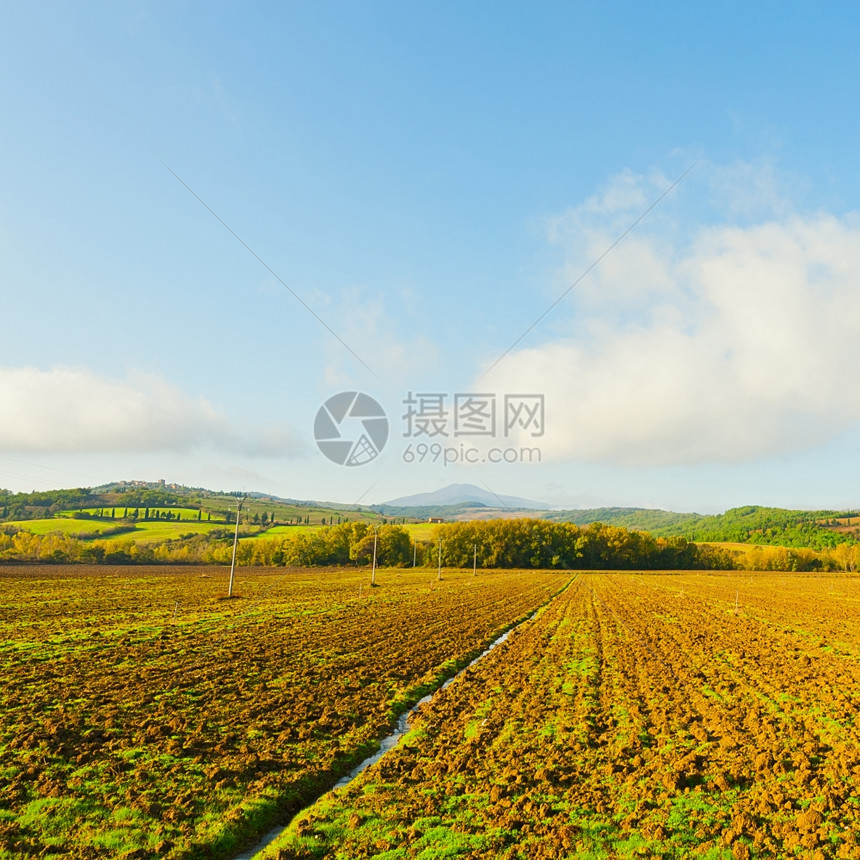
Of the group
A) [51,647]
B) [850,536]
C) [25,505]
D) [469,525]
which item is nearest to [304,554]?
[469,525]

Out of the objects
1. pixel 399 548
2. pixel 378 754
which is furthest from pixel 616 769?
pixel 399 548

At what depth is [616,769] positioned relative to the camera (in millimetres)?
10031

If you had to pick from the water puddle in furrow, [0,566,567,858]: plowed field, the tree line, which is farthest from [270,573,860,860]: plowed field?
the tree line

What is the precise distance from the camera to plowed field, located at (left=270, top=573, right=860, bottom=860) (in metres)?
7.60

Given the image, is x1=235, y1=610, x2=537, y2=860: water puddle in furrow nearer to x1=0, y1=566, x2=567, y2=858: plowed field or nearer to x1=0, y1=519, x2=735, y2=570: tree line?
x1=0, y1=566, x2=567, y2=858: plowed field

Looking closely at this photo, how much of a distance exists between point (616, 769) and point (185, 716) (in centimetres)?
913

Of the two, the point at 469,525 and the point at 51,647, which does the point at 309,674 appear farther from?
the point at 469,525

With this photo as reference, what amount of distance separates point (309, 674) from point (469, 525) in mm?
110525

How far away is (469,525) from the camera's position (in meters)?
126

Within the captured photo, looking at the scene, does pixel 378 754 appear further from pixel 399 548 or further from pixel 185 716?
pixel 399 548

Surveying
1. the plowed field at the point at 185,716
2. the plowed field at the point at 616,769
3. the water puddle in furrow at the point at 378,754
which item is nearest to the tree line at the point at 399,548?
the plowed field at the point at 185,716

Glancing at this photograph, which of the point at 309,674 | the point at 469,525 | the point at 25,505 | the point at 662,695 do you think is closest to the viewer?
the point at 662,695

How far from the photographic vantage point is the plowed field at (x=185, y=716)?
7.95 metres

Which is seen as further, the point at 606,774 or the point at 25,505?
the point at 25,505
